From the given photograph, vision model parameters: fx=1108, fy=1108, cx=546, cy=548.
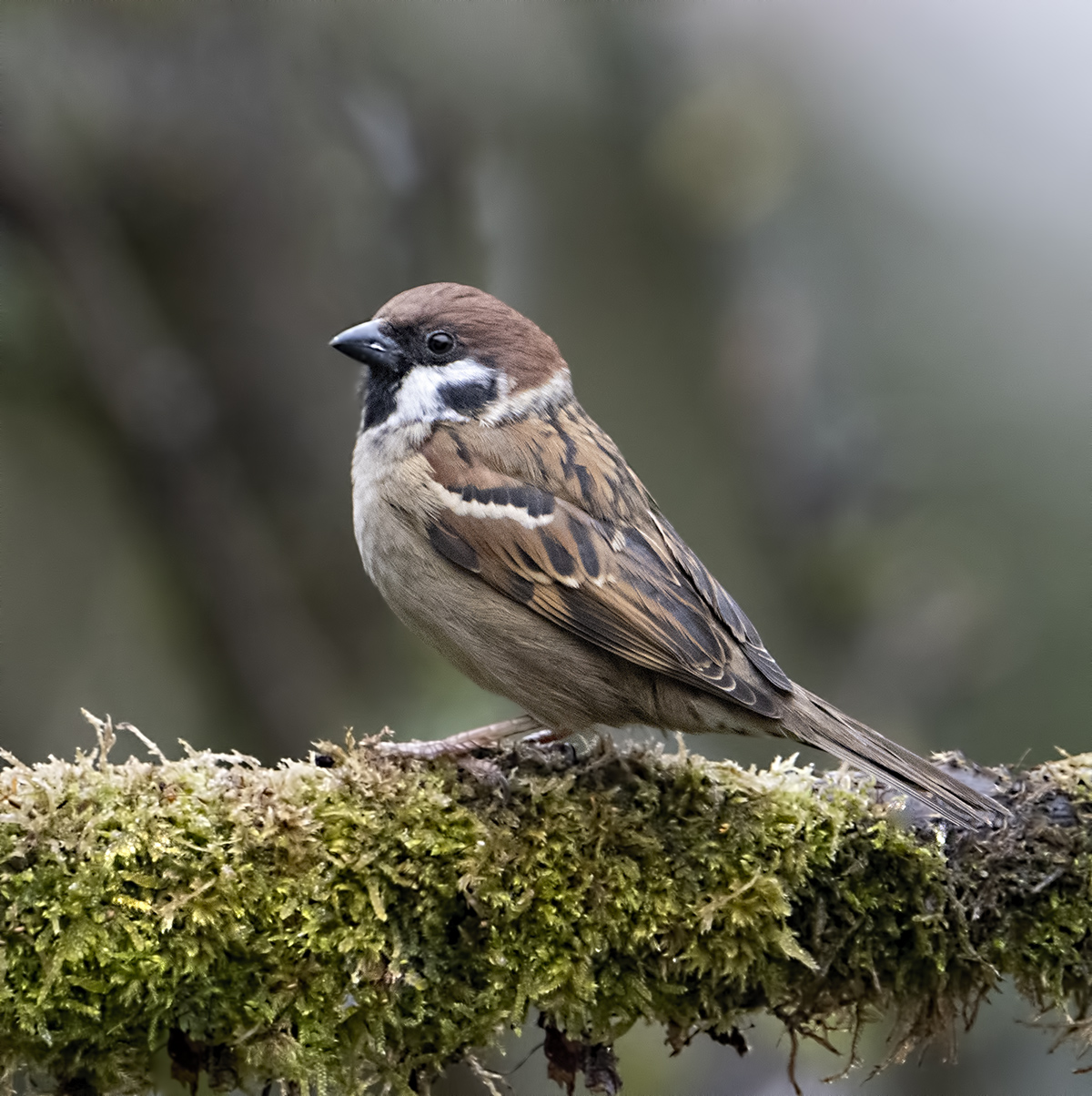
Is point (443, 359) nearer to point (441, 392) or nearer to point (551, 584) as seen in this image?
point (441, 392)

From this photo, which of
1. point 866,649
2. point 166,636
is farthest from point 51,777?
point 866,649

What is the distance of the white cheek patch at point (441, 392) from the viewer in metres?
4.24

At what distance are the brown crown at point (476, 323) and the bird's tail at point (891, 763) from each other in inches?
67.1

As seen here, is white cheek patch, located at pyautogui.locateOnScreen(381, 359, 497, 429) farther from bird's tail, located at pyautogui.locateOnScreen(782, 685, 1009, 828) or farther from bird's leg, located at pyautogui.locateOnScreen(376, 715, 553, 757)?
bird's tail, located at pyautogui.locateOnScreen(782, 685, 1009, 828)

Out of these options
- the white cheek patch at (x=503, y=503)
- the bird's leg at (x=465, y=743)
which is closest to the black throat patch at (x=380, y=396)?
the white cheek patch at (x=503, y=503)

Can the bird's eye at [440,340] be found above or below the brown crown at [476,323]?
below

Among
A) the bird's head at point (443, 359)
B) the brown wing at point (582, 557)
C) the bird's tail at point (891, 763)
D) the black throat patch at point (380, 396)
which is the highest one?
the bird's head at point (443, 359)

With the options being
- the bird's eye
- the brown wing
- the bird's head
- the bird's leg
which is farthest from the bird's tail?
the bird's eye

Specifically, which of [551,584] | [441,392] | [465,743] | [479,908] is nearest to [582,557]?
[551,584]

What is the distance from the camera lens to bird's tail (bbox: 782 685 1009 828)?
3.14 m

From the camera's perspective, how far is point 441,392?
4277 millimetres

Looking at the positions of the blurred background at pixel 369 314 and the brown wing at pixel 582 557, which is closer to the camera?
the brown wing at pixel 582 557

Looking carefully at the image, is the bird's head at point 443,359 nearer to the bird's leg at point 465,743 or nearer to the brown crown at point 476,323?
the brown crown at point 476,323

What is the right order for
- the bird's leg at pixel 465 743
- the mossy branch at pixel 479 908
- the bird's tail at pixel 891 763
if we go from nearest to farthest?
the mossy branch at pixel 479 908
the bird's tail at pixel 891 763
the bird's leg at pixel 465 743
